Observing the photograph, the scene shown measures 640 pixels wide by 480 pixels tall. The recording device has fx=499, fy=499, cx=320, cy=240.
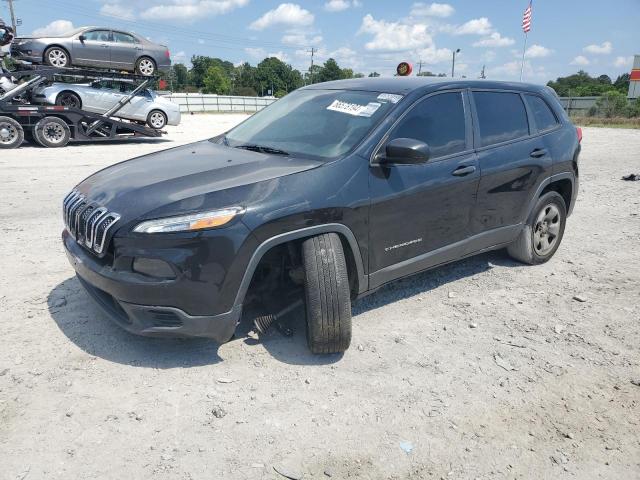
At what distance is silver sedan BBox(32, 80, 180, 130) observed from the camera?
1381cm

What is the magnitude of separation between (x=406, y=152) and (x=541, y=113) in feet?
7.53

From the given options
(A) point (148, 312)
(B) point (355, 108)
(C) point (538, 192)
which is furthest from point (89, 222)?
(C) point (538, 192)

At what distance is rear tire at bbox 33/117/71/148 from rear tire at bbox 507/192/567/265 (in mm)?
12302

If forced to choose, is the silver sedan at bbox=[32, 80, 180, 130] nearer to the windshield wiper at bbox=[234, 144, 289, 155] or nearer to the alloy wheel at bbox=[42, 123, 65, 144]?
the alloy wheel at bbox=[42, 123, 65, 144]

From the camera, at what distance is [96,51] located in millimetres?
14930

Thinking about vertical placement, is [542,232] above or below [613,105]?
below

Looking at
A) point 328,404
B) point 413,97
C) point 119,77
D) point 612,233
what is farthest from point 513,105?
point 119,77

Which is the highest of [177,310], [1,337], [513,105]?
[513,105]

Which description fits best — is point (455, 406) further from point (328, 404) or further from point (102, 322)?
point (102, 322)

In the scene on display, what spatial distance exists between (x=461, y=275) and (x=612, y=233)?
2773 mm

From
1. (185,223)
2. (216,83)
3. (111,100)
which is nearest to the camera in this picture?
(185,223)

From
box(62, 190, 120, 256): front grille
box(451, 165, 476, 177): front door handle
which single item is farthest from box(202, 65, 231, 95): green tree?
box(62, 190, 120, 256): front grille

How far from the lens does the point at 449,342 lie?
3.49 m

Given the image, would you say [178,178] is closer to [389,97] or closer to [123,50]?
[389,97]
